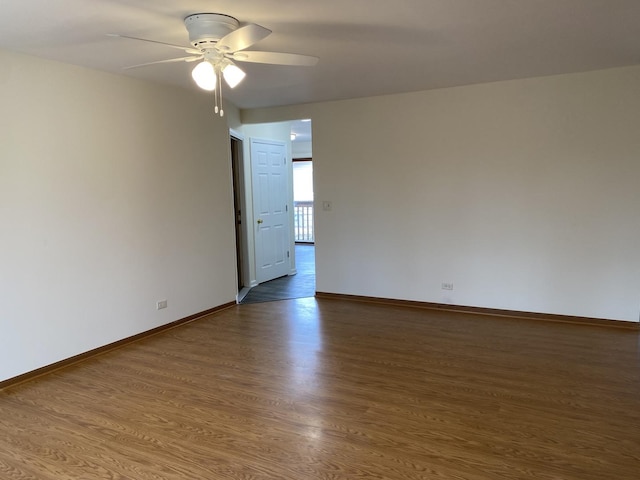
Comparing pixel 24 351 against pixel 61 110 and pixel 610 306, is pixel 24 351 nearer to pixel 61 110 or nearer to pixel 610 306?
pixel 61 110

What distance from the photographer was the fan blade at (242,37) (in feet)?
6.74

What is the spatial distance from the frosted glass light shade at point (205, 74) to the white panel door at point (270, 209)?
130 inches

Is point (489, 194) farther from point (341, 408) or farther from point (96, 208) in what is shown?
point (96, 208)

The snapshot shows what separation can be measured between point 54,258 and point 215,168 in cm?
197

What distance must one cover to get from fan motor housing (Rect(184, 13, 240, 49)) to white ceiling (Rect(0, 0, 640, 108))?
45 millimetres

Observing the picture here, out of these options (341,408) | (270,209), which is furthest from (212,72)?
(270,209)

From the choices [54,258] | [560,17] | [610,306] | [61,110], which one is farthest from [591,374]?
[61,110]

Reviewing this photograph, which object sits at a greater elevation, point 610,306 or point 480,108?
point 480,108

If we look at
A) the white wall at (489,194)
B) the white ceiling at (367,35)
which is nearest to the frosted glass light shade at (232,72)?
the white ceiling at (367,35)

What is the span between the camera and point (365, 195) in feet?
16.3

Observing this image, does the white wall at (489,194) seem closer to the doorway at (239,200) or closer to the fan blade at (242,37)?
the doorway at (239,200)

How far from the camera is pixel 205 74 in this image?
2426mm

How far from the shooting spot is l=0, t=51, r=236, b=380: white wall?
9.88 feet

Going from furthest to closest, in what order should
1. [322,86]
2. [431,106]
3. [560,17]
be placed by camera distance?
[431,106] → [322,86] → [560,17]
